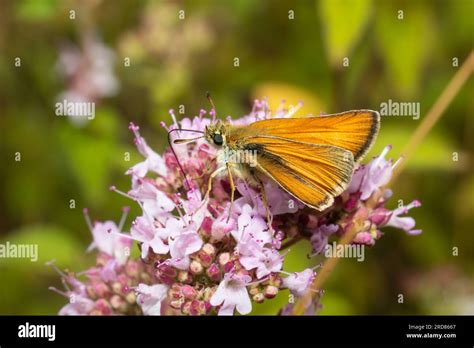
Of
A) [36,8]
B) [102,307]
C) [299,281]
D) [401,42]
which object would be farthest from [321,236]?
[36,8]

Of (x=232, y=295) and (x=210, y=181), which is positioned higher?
(x=210, y=181)

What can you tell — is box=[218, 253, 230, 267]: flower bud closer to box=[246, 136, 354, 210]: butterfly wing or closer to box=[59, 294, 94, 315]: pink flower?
box=[246, 136, 354, 210]: butterfly wing

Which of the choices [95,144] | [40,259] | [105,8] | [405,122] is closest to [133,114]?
[95,144]

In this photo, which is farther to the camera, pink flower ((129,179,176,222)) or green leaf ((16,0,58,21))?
green leaf ((16,0,58,21))

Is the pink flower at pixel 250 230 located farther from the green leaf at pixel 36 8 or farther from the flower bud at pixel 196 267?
the green leaf at pixel 36 8

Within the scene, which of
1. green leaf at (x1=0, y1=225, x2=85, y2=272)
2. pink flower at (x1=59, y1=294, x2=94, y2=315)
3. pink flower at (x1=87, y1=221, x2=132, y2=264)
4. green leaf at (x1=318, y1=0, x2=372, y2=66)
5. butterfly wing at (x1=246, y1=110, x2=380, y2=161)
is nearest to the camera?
butterfly wing at (x1=246, y1=110, x2=380, y2=161)

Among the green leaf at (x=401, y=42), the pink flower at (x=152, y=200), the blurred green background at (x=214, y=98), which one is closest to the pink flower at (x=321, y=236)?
the pink flower at (x=152, y=200)

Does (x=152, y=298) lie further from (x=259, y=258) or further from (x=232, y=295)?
(x=259, y=258)

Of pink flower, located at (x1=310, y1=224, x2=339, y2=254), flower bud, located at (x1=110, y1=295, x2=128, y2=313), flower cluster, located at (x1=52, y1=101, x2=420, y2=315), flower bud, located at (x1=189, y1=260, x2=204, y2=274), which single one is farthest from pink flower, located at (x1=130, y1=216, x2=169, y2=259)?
pink flower, located at (x1=310, y1=224, x2=339, y2=254)
